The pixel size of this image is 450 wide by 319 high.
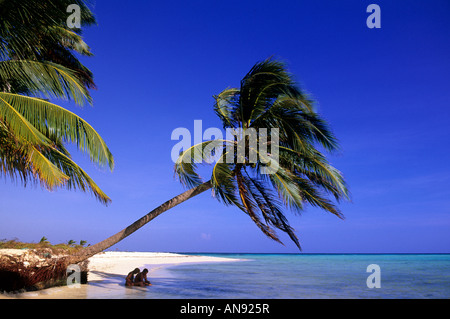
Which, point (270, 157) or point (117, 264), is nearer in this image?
point (270, 157)

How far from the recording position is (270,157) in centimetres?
849

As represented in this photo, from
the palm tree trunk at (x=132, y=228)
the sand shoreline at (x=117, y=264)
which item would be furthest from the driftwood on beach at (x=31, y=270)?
the sand shoreline at (x=117, y=264)

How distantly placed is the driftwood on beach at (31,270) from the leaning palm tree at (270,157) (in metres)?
0.45

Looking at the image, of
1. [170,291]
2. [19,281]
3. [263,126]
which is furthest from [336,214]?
[19,281]

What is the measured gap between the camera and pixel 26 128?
5406mm

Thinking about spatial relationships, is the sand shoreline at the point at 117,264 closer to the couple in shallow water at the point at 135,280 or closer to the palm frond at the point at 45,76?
the couple in shallow water at the point at 135,280

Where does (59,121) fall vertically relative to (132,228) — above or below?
above

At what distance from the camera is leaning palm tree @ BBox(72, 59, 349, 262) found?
7.74 m

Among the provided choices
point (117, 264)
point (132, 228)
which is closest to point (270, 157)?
point (132, 228)

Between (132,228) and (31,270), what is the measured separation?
2.23m

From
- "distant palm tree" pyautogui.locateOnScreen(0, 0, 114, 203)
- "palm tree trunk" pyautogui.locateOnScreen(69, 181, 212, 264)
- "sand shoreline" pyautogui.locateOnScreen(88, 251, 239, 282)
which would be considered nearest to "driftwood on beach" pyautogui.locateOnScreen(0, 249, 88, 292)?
"palm tree trunk" pyautogui.locateOnScreen(69, 181, 212, 264)

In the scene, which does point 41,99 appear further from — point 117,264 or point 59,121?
point 117,264

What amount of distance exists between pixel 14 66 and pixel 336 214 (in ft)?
24.9

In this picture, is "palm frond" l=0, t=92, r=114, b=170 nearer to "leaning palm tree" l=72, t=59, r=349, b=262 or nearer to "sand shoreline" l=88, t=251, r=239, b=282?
"leaning palm tree" l=72, t=59, r=349, b=262
